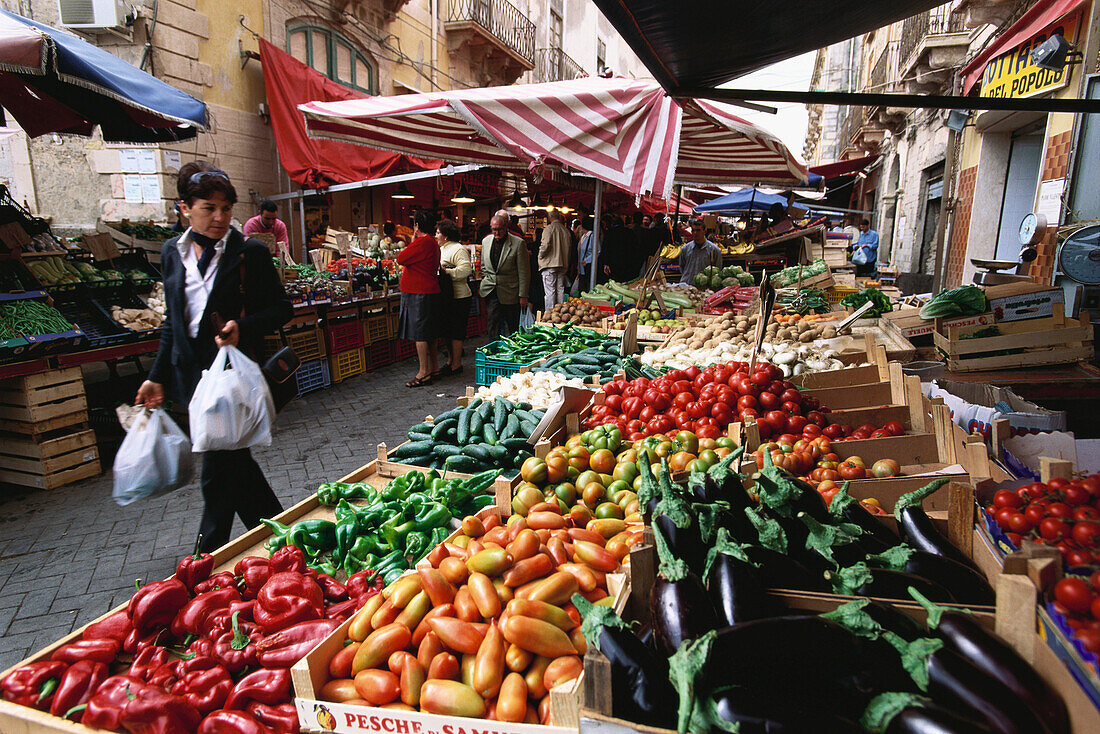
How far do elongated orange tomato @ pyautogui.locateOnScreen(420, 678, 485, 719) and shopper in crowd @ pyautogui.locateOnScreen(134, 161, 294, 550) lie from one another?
207 centimetres

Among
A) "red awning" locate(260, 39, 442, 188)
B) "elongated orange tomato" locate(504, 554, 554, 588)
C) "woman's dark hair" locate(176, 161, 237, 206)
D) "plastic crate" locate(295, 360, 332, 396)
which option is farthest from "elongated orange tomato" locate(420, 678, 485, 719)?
"red awning" locate(260, 39, 442, 188)

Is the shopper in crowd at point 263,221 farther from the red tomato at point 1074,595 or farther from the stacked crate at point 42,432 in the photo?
the red tomato at point 1074,595

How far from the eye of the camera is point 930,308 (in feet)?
15.8

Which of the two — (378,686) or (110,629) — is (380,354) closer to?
(110,629)

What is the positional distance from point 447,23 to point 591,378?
15954 mm

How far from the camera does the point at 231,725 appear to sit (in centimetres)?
157

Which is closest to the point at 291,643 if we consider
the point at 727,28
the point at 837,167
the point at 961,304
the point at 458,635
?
the point at 458,635

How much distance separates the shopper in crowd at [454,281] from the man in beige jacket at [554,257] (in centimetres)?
167

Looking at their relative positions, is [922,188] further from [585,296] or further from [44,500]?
[44,500]

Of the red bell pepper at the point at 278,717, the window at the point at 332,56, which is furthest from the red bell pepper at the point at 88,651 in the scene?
the window at the point at 332,56

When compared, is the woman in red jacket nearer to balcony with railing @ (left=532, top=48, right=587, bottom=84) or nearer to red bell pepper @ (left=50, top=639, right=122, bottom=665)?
red bell pepper @ (left=50, top=639, right=122, bottom=665)

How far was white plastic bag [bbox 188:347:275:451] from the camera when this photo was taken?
2771 mm

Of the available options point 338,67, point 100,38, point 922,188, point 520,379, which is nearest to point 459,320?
point 520,379

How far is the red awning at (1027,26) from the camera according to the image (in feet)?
18.0
